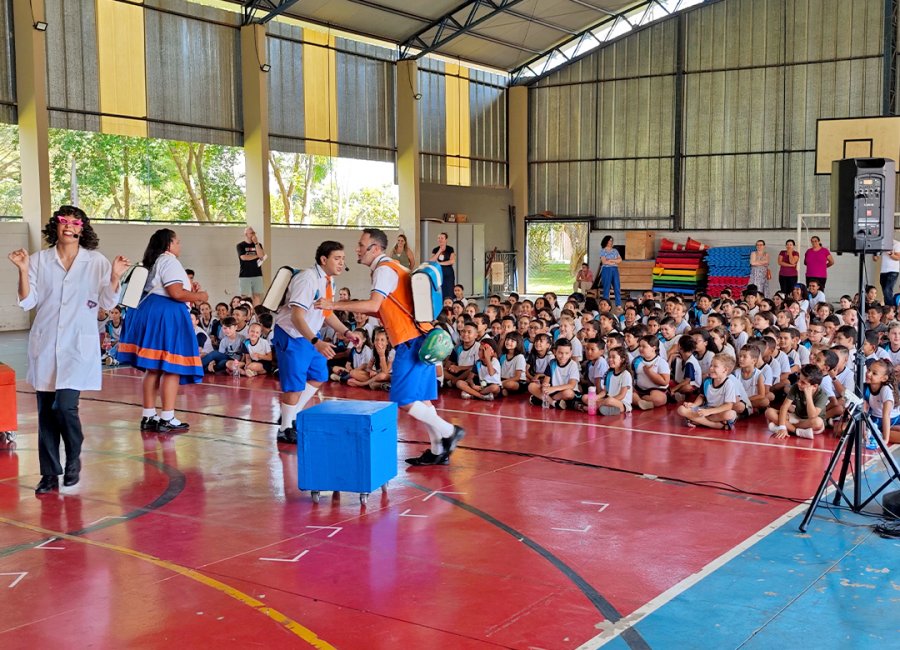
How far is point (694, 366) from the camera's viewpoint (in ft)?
34.9

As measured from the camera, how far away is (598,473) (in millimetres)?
7609

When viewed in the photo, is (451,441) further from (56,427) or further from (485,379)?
(485,379)

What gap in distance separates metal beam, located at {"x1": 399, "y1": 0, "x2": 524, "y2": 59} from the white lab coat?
68.3ft

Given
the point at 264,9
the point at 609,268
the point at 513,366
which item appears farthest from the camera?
the point at 609,268

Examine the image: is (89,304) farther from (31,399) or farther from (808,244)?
(808,244)

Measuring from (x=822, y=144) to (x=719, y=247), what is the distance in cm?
626

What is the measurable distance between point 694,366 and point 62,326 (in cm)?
669

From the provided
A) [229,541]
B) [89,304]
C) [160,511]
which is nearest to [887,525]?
[229,541]

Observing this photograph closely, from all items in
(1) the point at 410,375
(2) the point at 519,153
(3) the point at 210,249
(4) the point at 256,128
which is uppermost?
(2) the point at 519,153

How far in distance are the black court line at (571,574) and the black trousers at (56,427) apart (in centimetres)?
259

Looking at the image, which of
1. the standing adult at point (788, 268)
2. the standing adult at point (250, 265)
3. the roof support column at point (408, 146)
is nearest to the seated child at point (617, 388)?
the standing adult at point (250, 265)

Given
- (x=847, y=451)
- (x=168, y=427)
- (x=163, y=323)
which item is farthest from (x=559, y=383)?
(x=847, y=451)

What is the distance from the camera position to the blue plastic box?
21.4ft

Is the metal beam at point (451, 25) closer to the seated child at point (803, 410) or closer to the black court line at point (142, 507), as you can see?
the seated child at point (803, 410)
